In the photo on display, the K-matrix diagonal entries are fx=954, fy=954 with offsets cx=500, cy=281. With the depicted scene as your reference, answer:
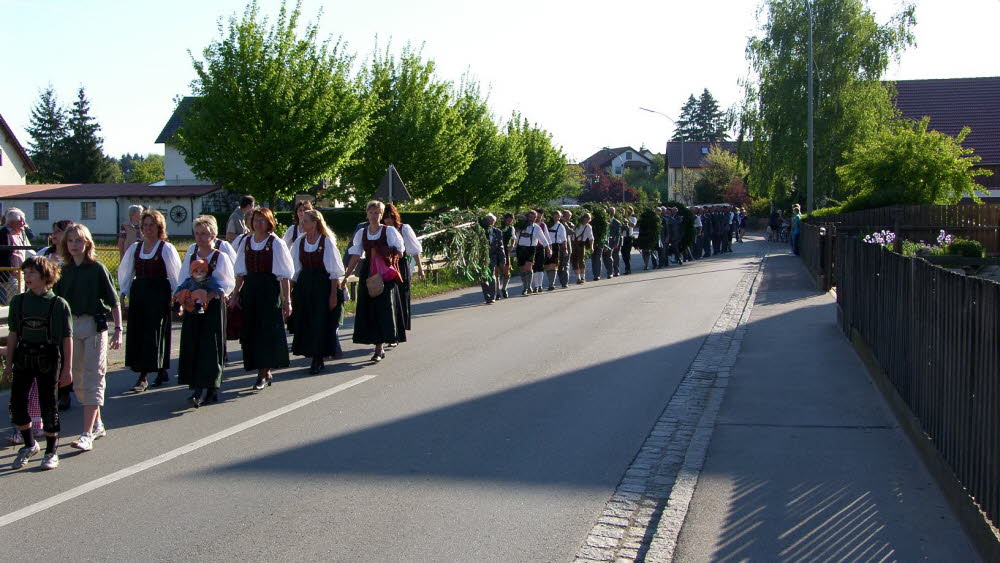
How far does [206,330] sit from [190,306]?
29 cm

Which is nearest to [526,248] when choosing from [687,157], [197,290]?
[197,290]

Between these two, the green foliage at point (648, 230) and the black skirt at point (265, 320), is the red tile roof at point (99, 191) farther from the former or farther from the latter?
the black skirt at point (265, 320)

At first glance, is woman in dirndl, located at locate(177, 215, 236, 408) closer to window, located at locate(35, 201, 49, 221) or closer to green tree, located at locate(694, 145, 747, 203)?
window, located at locate(35, 201, 49, 221)

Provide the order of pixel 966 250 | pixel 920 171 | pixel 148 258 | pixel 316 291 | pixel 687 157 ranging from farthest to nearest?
pixel 687 157 → pixel 920 171 → pixel 966 250 → pixel 316 291 → pixel 148 258

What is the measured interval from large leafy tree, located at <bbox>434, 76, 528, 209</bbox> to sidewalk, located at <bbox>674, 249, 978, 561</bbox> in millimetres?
32034

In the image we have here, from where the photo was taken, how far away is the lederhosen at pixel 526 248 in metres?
20.0

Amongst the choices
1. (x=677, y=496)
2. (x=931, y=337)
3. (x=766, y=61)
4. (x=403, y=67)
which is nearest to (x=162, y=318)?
(x=677, y=496)

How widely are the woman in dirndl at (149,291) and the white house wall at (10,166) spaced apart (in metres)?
63.5

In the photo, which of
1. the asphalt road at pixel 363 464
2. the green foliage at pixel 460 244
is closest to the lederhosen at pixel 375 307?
the asphalt road at pixel 363 464

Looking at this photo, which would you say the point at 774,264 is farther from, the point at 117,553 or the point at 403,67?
the point at 117,553

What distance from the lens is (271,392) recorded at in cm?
921

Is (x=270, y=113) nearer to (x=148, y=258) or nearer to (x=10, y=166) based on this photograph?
(x=148, y=258)

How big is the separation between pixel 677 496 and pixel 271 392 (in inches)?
188

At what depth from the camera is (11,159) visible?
6588cm
